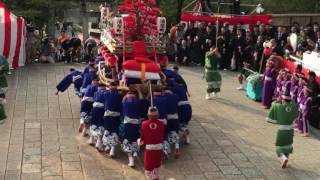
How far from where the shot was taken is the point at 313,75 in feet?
39.8

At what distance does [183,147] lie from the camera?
10688mm

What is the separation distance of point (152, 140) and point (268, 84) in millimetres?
6175

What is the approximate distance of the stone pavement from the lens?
364 inches

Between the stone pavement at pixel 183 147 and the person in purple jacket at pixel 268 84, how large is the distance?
0.34 meters

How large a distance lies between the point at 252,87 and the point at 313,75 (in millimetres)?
2719

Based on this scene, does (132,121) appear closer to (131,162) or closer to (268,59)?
(131,162)

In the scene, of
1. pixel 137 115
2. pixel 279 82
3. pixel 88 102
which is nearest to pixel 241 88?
pixel 279 82

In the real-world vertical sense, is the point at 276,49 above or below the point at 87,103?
above

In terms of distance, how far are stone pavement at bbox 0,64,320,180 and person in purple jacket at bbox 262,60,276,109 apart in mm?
339

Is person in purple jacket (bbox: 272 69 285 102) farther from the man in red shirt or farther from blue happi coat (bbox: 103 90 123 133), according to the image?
the man in red shirt

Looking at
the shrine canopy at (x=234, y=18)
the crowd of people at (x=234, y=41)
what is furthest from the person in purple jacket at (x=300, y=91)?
the shrine canopy at (x=234, y=18)

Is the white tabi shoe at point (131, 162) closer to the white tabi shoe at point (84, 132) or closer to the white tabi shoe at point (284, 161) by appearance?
the white tabi shoe at point (84, 132)

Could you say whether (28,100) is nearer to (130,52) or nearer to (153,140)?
(130,52)

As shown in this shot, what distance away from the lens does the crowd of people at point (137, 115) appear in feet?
28.0
